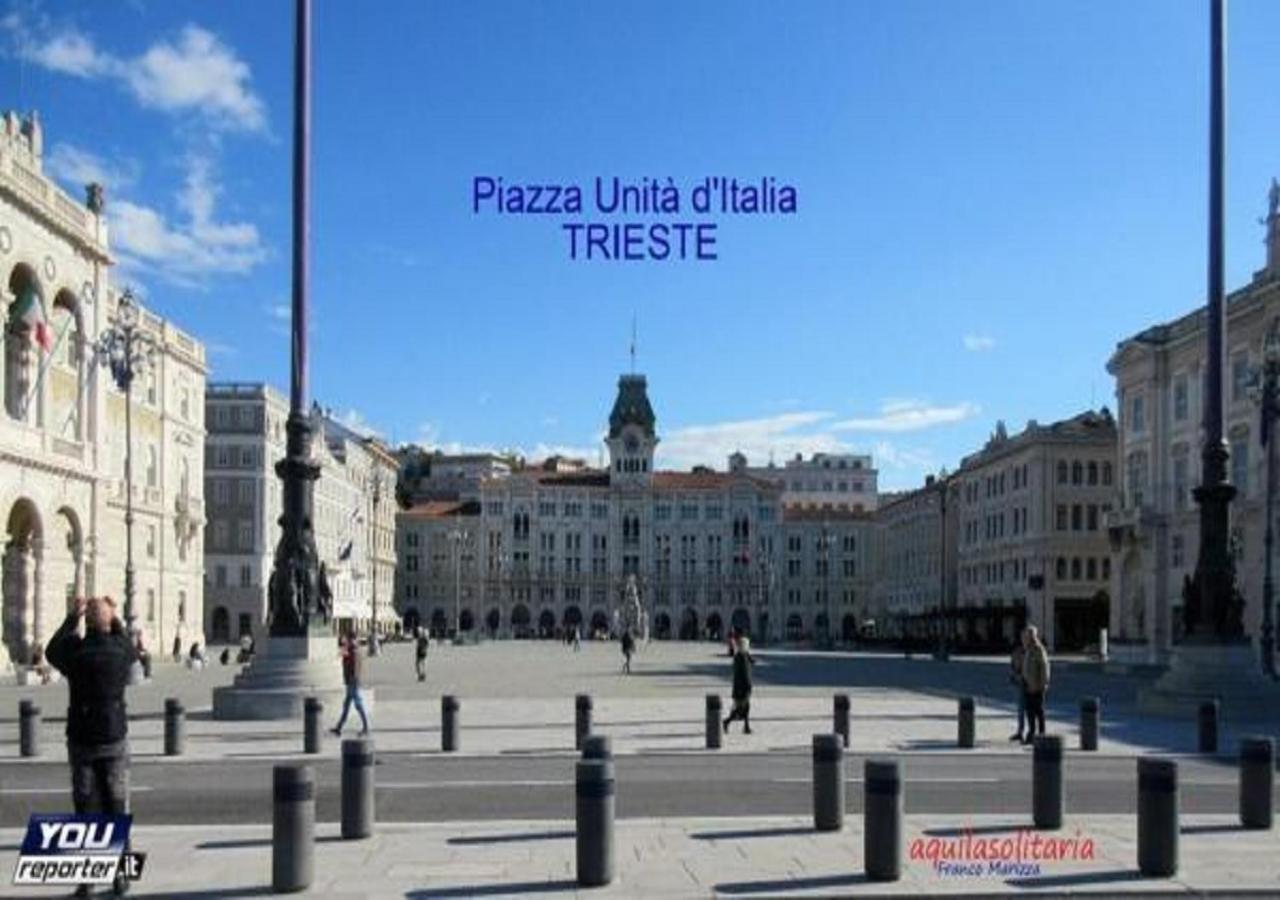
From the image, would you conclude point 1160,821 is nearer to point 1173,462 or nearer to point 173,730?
point 173,730

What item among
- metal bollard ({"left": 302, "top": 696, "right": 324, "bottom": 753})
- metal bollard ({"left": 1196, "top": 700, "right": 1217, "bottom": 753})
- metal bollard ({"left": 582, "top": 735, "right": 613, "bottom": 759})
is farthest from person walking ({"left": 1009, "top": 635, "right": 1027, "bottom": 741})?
metal bollard ({"left": 582, "top": 735, "right": 613, "bottom": 759})

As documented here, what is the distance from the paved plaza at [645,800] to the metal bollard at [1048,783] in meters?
0.38

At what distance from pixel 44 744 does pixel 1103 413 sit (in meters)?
99.7

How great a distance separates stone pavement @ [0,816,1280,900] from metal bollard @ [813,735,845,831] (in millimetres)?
212

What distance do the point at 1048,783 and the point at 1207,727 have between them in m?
10.3

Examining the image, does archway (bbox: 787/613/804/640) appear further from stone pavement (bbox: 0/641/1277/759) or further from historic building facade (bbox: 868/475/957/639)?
stone pavement (bbox: 0/641/1277/759)

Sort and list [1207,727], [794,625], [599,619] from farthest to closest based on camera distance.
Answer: [794,625] < [599,619] < [1207,727]

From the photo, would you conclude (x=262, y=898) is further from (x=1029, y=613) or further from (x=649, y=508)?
(x=649, y=508)

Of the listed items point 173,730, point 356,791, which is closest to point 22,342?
point 173,730

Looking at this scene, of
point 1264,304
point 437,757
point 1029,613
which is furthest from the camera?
point 1029,613

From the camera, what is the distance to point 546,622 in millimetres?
183125

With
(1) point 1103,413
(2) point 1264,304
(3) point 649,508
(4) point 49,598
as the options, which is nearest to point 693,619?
(3) point 649,508

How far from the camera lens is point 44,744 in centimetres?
2539

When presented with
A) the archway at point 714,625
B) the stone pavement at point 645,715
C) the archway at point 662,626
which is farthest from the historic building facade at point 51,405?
the archway at point 662,626
